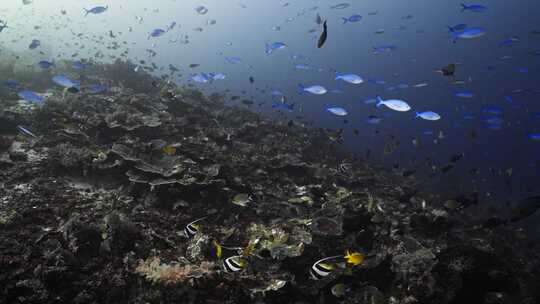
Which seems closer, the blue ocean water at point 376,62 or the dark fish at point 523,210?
the dark fish at point 523,210

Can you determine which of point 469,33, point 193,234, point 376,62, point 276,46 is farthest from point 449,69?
point 376,62

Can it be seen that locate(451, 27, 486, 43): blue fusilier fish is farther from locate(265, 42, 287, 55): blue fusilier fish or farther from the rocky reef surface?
the rocky reef surface

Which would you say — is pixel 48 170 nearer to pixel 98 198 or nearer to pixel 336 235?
pixel 98 198

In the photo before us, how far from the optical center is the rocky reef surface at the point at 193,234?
12.1 ft

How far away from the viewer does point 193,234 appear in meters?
3.98

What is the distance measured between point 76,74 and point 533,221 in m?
29.2

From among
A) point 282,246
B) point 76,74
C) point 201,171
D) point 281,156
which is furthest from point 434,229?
point 76,74

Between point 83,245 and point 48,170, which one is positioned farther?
point 48,170

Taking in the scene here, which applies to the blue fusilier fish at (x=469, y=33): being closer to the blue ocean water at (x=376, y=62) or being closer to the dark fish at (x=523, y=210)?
the blue ocean water at (x=376, y=62)

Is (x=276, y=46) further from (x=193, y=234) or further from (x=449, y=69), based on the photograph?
(x=193, y=234)

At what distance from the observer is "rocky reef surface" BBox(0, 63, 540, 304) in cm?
369

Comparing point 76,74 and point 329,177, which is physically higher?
point 76,74

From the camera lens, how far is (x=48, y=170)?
589cm

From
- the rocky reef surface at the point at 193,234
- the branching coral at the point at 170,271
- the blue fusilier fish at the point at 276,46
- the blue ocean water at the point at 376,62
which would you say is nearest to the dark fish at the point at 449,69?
the blue ocean water at the point at 376,62
